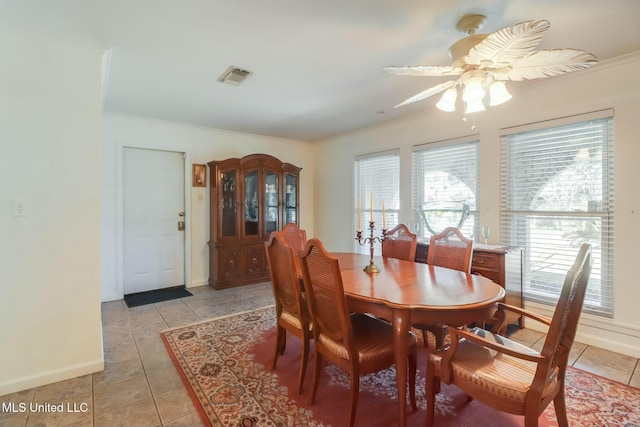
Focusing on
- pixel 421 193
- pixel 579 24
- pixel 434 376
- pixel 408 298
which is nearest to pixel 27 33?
pixel 408 298

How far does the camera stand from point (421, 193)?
4078mm

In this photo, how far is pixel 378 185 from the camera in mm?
4652

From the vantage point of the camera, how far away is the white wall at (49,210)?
2053 millimetres

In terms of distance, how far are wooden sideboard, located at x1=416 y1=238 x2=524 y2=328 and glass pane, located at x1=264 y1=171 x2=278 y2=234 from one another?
2986 millimetres

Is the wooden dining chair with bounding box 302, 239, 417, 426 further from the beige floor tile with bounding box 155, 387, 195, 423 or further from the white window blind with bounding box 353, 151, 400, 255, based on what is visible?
the white window blind with bounding box 353, 151, 400, 255

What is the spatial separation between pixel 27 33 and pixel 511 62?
3.07 m

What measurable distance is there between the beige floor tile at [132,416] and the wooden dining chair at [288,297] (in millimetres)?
803

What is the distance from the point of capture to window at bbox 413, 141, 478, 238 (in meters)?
3.55

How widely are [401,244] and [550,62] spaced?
176 cm

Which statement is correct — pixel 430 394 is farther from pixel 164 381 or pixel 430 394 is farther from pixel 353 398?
pixel 164 381

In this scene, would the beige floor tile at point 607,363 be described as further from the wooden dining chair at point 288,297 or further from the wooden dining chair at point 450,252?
the wooden dining chair at point 288,297

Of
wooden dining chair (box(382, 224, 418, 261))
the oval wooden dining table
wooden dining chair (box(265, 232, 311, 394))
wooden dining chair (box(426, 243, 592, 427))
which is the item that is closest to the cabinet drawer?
wooden dining chair (box(382, 224, 418, 261))

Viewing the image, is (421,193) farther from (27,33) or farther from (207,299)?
(27,33)

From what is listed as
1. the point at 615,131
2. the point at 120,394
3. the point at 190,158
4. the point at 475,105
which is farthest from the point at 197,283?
the point at 615,131
